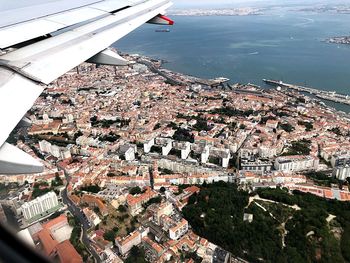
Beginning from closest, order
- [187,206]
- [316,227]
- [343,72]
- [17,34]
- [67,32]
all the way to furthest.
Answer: [17,34] → [67,32] → [316,227] → [187,206] → [343,72]

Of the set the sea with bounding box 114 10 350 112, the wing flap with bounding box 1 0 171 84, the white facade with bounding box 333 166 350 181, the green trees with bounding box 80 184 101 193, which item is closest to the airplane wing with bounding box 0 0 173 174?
the wing flap with bounding box 1 0 171 84

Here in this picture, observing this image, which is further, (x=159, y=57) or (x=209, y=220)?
(x=159, y=57)

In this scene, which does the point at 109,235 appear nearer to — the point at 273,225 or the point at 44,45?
the point at 273,225

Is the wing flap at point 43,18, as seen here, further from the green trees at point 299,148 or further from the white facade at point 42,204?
the green trees at point 299,148

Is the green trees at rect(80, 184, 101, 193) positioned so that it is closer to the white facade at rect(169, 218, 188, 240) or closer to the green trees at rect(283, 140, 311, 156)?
the white facade at rect(169, 218, 188, 240)

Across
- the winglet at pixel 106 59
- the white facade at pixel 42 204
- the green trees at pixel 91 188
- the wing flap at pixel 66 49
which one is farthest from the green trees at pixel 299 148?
the winglet at pixel 106 59

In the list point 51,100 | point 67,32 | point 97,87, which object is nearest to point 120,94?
point 97,87

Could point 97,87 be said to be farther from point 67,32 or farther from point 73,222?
point 67,32
